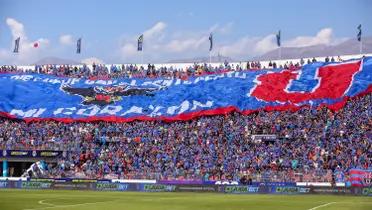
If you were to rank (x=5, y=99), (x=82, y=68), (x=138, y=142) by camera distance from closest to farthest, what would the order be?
(x=138, y=142) < (x=5, y=99) < (x=82, y=68)

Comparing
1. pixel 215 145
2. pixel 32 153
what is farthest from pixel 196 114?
pixel 32 153

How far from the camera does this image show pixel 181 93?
267 feet

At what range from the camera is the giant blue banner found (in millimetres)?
74375

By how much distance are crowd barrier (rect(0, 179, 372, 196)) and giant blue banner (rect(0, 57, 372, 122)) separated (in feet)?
58.1

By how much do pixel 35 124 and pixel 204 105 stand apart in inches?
824

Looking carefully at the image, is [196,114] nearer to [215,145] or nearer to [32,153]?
[215,145]

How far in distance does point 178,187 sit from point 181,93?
24.3 meters

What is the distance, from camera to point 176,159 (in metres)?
66.6

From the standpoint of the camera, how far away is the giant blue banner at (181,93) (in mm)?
74375

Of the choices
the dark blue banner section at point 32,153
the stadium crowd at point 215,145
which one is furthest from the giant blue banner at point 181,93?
the dark blue banner section at point 32,153

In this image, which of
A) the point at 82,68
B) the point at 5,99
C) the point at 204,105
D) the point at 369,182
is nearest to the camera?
the point at 369,182

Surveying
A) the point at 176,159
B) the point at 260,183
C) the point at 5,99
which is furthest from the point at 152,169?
the point at 5,99

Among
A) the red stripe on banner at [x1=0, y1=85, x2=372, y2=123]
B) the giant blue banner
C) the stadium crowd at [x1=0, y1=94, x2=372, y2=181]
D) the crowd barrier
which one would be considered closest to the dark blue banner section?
the stadium crowd at [x1=0, y1=94, x2=372, y2=181]

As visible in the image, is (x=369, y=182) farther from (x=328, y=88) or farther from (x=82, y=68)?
(x=82, y=68)
